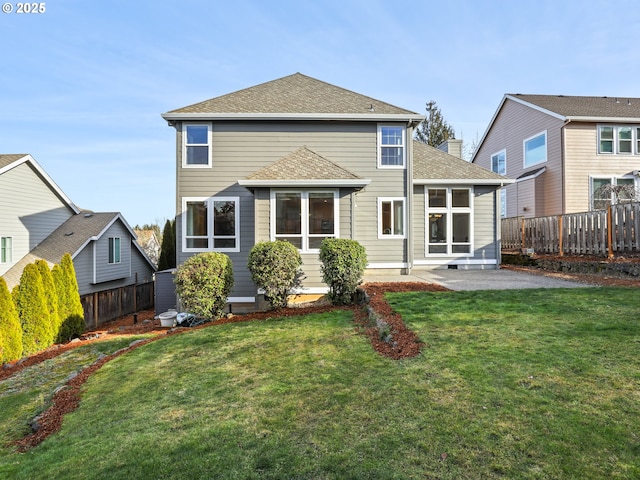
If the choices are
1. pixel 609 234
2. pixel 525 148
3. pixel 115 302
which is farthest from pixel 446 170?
pixel 115 302

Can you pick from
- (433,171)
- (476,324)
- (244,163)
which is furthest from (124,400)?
(433,171)

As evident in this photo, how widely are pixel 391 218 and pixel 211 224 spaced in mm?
6055

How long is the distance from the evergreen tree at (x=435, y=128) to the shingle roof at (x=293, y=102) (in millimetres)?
25976

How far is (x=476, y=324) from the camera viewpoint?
5.30 m

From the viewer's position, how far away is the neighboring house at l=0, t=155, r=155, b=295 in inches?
602

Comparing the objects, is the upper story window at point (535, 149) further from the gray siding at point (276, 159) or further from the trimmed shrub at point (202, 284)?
the trimmed shrub at point (202, 284)

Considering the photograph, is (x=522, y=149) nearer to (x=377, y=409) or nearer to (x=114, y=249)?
(x=377, y=409)

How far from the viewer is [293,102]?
1227 cm

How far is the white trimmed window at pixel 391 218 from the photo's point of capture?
39.5ft

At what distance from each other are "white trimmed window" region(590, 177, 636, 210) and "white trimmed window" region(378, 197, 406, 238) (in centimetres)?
1127

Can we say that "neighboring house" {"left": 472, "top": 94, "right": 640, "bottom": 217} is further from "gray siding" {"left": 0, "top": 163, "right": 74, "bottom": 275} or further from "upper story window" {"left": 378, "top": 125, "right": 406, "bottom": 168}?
"gray siding" {"left": 0, "top": 163, "right": 74, "bottom": 275}

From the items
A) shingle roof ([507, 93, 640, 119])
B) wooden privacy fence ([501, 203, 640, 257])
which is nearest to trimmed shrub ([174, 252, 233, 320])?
wooden privacy fence ([501, 203, 640, 257])

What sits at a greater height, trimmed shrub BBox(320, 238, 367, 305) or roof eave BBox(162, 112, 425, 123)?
roof eave BBox(162, 112, 425, 123)

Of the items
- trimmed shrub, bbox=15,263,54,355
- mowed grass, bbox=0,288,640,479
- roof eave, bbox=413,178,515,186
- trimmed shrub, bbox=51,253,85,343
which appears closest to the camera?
mowed grass, bbox=0,288,640,479
